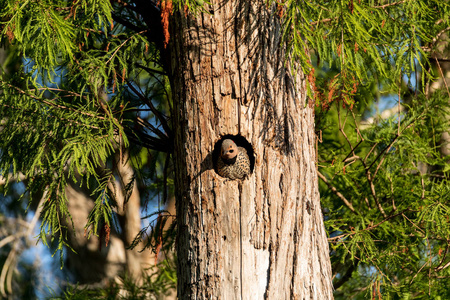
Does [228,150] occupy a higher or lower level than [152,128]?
lower

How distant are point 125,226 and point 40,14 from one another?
376cm

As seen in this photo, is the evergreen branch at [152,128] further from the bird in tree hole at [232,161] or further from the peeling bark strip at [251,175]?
the bird in tree hole at [232,161]

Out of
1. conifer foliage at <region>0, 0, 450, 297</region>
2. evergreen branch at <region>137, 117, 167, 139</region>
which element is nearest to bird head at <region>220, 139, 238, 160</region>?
conifer foliage at <region>0, 0, 450, 297</region>

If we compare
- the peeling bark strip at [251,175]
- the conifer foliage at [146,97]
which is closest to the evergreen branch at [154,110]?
the conifer foliage at [146,97]

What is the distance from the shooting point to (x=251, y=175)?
2373 millimetres

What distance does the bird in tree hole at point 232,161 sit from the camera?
2.38 m

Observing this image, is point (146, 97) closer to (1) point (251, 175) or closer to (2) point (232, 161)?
(2) point (232, 161)

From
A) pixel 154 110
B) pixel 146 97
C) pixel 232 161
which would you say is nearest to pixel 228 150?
pixel 232 161

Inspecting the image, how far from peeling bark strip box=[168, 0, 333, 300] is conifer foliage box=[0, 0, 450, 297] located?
134mm

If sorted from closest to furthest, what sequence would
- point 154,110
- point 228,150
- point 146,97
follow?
point 228,150
point 154,110
point 146,97

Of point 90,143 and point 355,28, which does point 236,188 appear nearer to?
point 90,143

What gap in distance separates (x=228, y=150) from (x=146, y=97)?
857 mm

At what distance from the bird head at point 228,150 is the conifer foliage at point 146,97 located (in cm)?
48

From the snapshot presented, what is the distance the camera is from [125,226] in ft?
18.7
